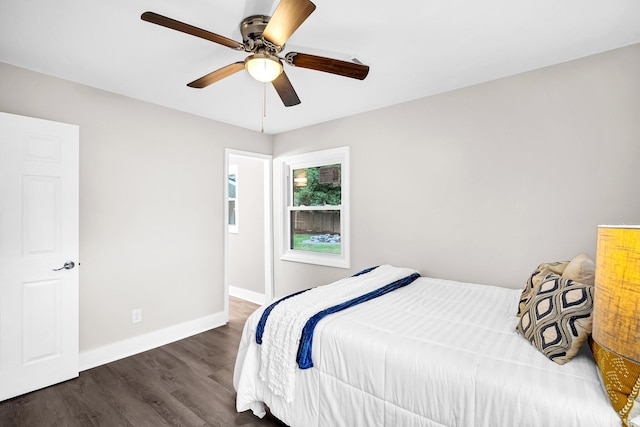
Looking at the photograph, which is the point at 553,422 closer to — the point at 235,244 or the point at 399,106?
the point at 399,106

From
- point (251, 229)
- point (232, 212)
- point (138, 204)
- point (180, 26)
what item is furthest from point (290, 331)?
point (232, 212)

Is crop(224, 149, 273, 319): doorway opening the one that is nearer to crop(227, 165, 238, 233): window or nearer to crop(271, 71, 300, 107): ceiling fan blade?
crop(227, 165, 238, 233): window

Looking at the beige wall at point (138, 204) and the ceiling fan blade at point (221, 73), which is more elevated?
the ceiling fan blade at point (221, 73)

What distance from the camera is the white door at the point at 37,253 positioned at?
7.53 feet

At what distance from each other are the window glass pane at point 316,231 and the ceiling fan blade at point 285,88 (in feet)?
6.43

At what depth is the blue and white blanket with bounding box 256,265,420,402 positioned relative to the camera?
182cm

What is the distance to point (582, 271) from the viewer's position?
1715 mm

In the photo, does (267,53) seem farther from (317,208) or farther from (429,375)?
(317,208)

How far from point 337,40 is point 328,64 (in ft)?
1.30

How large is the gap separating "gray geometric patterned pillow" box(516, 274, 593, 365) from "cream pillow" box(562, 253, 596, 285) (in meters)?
0.16

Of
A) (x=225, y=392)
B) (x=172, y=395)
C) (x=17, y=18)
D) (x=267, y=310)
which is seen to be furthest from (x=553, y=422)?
(x=17, y=18)

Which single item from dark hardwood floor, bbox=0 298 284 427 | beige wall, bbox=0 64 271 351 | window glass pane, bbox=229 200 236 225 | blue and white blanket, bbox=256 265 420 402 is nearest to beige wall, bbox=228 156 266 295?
window glass pane, bbox=229 200 236 225

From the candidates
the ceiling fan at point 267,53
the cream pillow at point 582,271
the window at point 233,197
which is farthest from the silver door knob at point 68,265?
the cream pillow at point 582,271

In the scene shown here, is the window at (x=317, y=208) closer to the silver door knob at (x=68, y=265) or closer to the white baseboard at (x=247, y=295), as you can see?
the white baseboard at (x=247, y=295)
